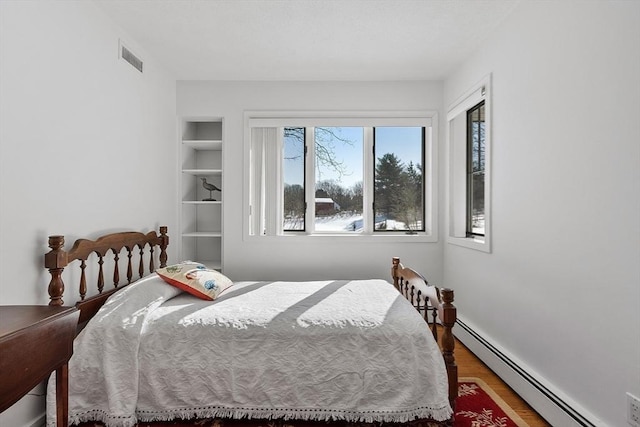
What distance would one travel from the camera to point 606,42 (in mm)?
1672

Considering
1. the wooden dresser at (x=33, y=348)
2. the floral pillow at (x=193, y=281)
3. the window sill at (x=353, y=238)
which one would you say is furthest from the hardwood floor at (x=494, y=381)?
the wooden dresser at (x=33, y=348)

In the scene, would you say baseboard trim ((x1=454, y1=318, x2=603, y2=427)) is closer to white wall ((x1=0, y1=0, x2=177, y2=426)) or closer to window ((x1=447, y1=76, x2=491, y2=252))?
window ((x1=447, y1=76, x2=491, y2=252))

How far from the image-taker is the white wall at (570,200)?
62.1 inches

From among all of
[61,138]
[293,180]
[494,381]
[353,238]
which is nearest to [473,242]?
[494,381]

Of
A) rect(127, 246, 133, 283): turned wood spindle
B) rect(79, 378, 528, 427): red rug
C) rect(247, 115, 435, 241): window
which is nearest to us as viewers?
rect(79, 378, 528, 427): red rug

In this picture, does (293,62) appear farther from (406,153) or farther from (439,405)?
(439,405)

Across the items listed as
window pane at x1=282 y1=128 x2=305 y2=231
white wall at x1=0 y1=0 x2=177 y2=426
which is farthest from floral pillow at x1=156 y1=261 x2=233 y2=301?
window pane at x1=282 y1=128 x2=305 y2=231

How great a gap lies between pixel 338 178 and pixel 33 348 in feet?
10.3

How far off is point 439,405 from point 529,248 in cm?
115

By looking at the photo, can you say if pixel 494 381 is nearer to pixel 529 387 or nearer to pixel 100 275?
pixel 529 387

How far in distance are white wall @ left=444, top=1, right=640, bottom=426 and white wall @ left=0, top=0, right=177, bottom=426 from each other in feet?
9.46

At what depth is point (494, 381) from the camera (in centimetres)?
256

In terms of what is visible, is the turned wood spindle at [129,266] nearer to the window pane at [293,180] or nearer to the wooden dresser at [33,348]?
the wooden dresser at [33,348]

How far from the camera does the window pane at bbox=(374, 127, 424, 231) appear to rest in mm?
3930
